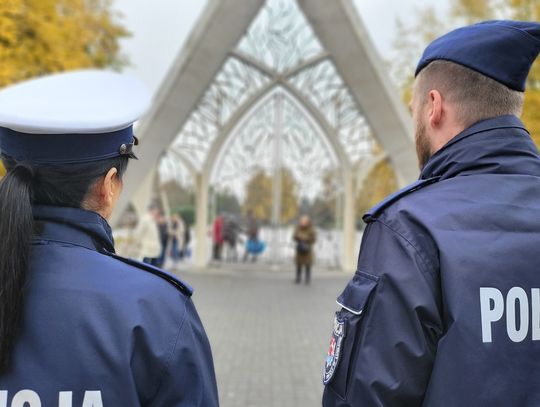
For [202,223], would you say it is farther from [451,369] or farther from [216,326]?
[451,369]

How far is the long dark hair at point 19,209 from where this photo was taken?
1.19m

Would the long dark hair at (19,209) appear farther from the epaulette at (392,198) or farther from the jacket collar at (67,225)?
the epaulette at (392,198)

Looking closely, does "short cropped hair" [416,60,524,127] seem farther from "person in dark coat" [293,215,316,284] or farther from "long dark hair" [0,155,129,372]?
"person in dark coat" [293,215,316,284]

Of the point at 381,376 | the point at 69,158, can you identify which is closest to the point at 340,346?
the point at 381,376

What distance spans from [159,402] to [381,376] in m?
0.51

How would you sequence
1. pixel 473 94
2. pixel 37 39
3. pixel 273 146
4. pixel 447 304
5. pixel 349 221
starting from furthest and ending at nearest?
pixel 349 221 < pixel 273 146 < pixel 37 39 < pixel 473 94 < pixel 447 304

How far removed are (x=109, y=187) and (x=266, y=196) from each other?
43.9ft

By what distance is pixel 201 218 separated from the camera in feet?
48.6

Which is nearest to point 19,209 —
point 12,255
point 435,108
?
point 12,255

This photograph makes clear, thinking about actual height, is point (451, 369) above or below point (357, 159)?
below

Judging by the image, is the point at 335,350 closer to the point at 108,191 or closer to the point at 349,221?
the point at 108,191

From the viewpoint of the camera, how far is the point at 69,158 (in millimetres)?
1314

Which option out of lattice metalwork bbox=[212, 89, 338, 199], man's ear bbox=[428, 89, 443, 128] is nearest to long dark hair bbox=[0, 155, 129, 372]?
man's ear bbox=[428, 89, 443, 128]

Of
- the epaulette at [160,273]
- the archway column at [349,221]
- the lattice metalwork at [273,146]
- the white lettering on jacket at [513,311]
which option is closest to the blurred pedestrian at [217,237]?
the lattice metalwork at [273,146]
